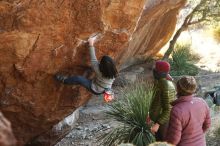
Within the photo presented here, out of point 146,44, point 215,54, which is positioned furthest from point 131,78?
point 215,54

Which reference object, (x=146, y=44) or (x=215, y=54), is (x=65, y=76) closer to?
(x=146, y=44)

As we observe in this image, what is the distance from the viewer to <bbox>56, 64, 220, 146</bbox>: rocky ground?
425 inches

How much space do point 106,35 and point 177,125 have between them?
3146 millimetres

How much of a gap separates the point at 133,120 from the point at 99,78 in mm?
1056

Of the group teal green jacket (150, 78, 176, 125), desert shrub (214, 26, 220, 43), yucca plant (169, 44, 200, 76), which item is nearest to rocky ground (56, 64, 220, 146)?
yucca plant (169, 44, 200, 76)

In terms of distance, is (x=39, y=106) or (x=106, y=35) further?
(x=39, y=106)

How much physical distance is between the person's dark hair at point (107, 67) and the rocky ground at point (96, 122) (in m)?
1.69

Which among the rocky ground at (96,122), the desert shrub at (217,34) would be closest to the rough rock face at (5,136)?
the rocky ground at (96,122)

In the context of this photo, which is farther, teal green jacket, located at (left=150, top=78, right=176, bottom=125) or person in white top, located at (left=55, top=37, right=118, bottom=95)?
person in white top, located at (left=55, top=37, right=118, bottom=95)

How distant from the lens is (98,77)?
7.85m

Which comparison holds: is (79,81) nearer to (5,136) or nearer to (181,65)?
(5,136)

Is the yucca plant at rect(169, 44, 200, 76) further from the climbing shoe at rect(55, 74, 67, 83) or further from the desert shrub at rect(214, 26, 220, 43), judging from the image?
the climbing shoe at rect(55, 74, 67, 83)

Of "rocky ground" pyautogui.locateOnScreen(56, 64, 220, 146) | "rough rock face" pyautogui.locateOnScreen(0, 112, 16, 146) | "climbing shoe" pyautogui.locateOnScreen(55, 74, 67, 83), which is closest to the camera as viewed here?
"rough rock face" pyautogui.locateOnScreen(0, 112, 16, 146)

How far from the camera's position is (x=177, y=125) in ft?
17.6
